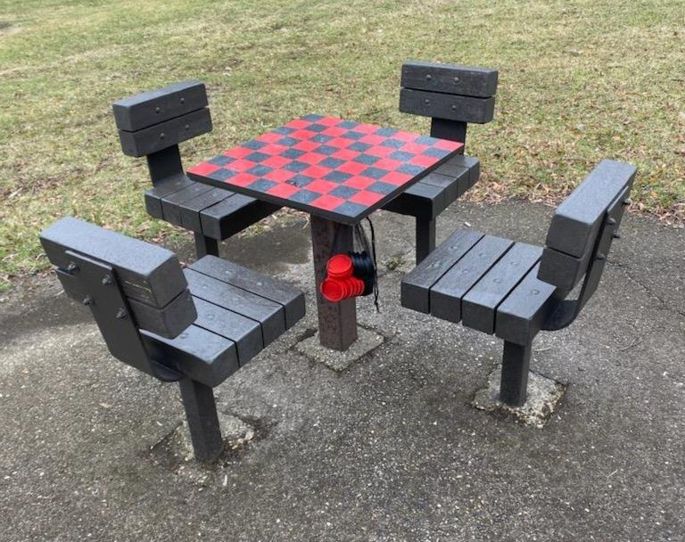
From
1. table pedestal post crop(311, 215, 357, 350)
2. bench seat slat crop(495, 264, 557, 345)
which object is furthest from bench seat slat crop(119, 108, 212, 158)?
bench seat slat crop(495, 264, 557, 345)

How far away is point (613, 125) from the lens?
5555mm

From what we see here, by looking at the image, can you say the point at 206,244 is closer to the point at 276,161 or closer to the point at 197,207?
the point at 197,207

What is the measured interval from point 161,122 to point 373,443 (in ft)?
6.34

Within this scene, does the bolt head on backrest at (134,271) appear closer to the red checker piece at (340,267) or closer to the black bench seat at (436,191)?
the red checker piece at (340,267)

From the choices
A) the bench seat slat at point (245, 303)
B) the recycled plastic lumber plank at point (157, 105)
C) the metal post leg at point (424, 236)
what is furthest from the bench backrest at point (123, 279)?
the metal post leg at point (424, 236)

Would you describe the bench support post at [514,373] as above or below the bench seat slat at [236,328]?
below

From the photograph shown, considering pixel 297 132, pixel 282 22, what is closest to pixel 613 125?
pixel 297 132

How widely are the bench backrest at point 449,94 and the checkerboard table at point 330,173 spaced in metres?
0.66

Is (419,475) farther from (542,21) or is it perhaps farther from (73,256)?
(542,21)

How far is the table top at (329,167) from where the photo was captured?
8.02ft

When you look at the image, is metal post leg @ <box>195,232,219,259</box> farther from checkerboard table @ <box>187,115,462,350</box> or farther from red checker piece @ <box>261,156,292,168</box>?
red checker piece @ <box>261,156,292,168</box>

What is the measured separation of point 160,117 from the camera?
11.1 feet

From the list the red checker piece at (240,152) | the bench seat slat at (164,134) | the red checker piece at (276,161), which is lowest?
the bench seat slat at (164,134)

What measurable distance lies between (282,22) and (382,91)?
4.11 m
